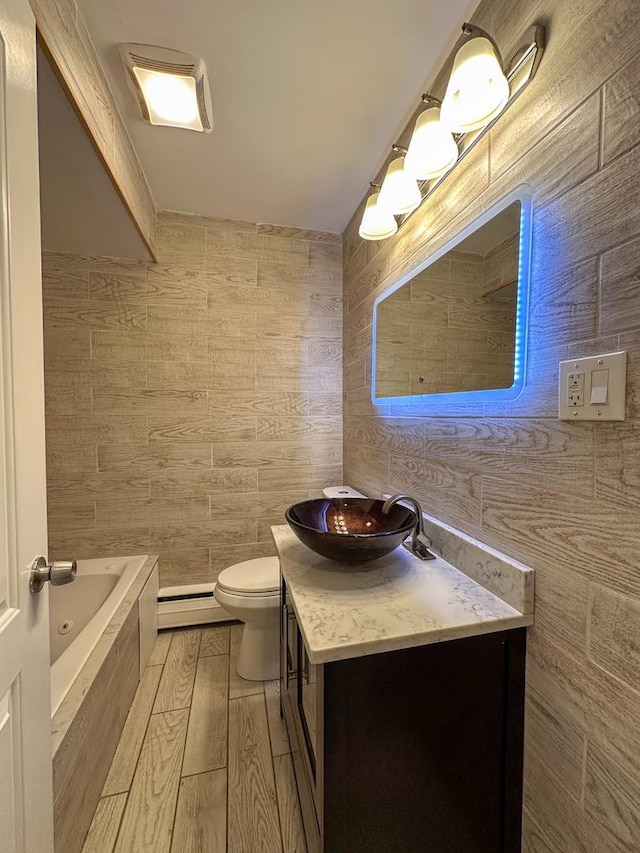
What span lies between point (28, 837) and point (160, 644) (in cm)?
140

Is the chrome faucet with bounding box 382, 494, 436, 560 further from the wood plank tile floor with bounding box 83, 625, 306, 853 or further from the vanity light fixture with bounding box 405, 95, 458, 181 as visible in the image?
the vanity light fixture with bounding box 405, 95, 458, 181

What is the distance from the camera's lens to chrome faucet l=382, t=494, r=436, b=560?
1.12 metres

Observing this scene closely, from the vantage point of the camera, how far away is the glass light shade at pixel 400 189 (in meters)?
1.26

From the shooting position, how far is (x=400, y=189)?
1290mm

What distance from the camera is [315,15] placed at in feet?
3.39

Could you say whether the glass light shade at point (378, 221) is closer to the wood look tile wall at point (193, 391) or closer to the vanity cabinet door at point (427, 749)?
the wood look tile wall at point (193, 391)

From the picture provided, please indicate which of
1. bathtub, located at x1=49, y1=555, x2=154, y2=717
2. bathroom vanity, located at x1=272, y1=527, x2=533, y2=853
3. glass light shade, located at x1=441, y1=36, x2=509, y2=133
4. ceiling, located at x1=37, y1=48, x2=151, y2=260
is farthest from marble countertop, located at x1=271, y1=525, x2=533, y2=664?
ceiling, located at x1=37, y1=48, x2=151, y2=260

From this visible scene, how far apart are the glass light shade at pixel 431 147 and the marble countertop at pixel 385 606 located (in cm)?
121

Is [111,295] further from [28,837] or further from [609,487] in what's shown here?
[609,487]

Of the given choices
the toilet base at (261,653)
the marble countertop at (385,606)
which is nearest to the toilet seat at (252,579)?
the toilet base at (261,653)

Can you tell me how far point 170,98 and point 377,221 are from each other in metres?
0.87

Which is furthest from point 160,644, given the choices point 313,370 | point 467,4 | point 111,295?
point 467,4

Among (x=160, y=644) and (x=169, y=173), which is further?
(x=160, y=644)

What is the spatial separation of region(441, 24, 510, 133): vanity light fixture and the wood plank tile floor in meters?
2.08
